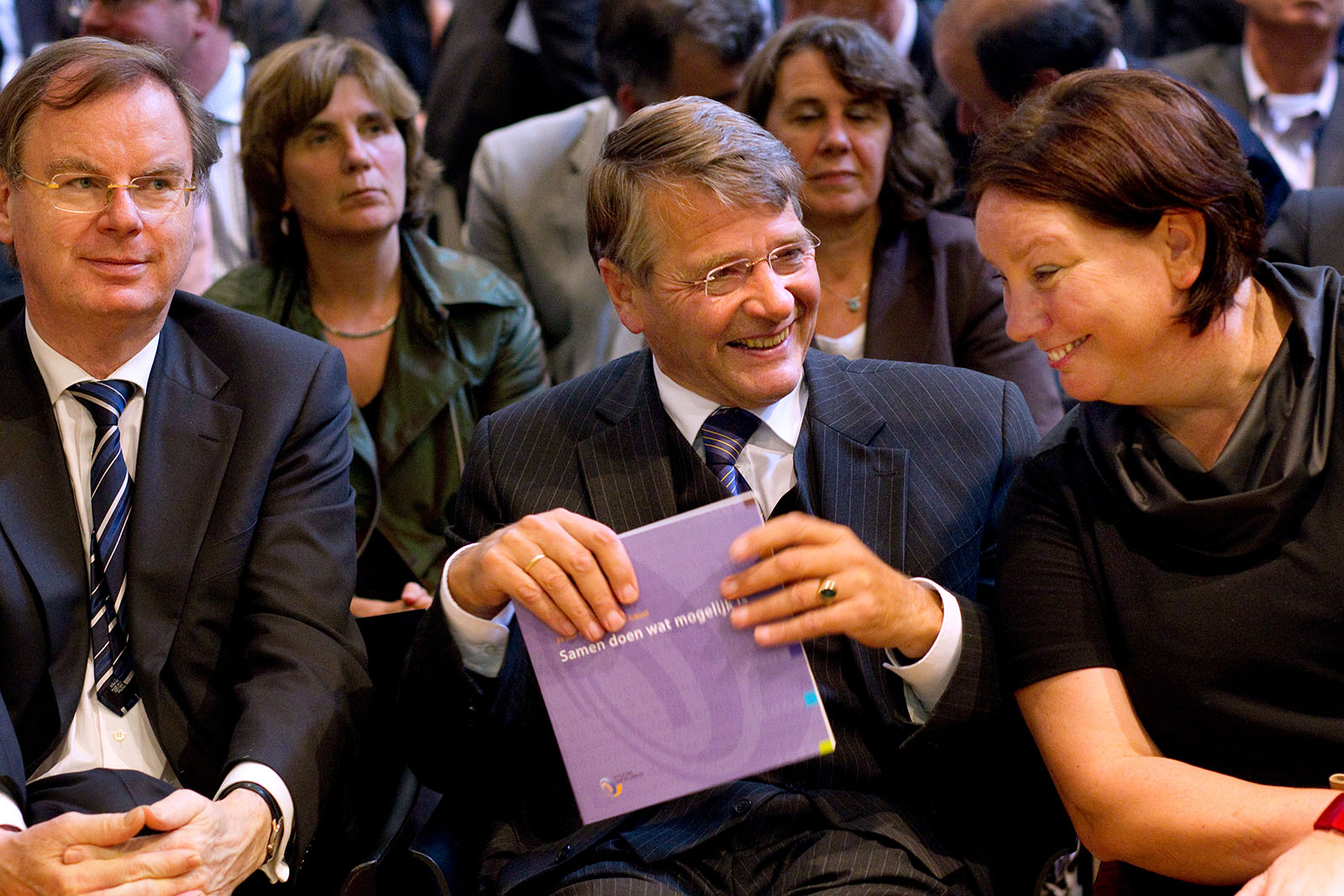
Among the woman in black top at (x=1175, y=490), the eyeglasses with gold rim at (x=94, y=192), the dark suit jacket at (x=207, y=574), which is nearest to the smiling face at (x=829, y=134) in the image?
the woman in black top at (x=1175, y=490)

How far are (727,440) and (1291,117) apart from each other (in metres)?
3.40

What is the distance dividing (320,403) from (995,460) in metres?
1.26

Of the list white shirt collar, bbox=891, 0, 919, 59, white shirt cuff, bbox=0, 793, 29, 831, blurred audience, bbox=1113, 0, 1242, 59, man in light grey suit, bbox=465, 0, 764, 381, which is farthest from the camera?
blurred audience, bbox=1113, 0, 1242, 59

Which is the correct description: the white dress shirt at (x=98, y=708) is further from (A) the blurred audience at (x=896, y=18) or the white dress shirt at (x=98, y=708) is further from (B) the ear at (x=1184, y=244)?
(A) the blurred audience at (x=896, y=18)

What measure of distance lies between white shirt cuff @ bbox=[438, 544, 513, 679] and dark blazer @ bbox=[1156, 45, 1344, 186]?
3.32 metres

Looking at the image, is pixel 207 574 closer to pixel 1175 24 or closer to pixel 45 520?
pixel 45 520

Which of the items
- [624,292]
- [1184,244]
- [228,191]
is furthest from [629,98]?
[1184,244]

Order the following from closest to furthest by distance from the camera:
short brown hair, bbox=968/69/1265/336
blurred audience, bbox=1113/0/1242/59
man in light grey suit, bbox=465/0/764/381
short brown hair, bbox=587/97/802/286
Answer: short brown hair, bbox=968/69/1265/336, short brown hair, bbox=587/97/802/286, man in light grey suit, bbox=465/0/764/381, blurred audience, bbox=1113/0/1242/59

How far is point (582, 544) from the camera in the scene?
81.0 inches

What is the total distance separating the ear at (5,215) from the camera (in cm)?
246

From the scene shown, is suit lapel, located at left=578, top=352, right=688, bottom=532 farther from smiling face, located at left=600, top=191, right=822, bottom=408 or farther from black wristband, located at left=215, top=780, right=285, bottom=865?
black wristband, located at left=215, top=780, right=285, bottom=865

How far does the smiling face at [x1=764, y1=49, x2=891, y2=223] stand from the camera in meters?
3.58

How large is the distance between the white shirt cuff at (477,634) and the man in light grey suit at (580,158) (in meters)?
1.74

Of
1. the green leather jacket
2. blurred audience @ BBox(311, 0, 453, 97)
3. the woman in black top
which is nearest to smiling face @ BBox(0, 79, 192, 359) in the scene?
the green leather jacket
